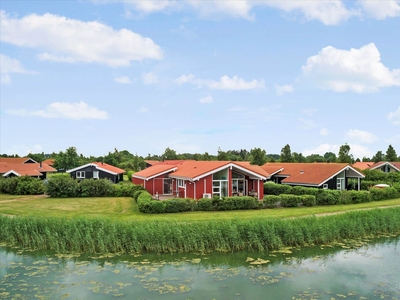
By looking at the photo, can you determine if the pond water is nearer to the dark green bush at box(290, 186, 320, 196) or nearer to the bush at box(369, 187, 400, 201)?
the dark green bush at box(290, 186, 320, 196)

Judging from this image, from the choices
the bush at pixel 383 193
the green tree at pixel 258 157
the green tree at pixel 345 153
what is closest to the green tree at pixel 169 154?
the green tree at pixel 258 157

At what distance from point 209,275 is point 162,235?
339cm

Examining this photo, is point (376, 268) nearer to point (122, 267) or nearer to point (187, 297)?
point (187, 297)

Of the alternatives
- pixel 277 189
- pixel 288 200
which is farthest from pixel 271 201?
pixel 277 189

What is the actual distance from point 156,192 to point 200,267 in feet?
55.8

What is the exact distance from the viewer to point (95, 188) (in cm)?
3153

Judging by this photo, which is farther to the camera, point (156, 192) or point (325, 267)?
point (156, 192)

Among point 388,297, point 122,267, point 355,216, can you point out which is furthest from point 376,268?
point 122,267

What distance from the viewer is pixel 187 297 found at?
10719 millimetres

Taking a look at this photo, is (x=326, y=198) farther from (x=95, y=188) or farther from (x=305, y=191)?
(x=95, y=188)

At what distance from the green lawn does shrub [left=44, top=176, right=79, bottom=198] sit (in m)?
0.95

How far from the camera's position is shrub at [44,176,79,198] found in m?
30.5

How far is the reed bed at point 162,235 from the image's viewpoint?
50.5ft

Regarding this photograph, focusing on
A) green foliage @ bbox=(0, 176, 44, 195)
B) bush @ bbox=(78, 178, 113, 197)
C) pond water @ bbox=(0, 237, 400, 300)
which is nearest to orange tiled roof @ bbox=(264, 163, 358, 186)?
pond water @ bbox=(0, 237, 400, 300)
